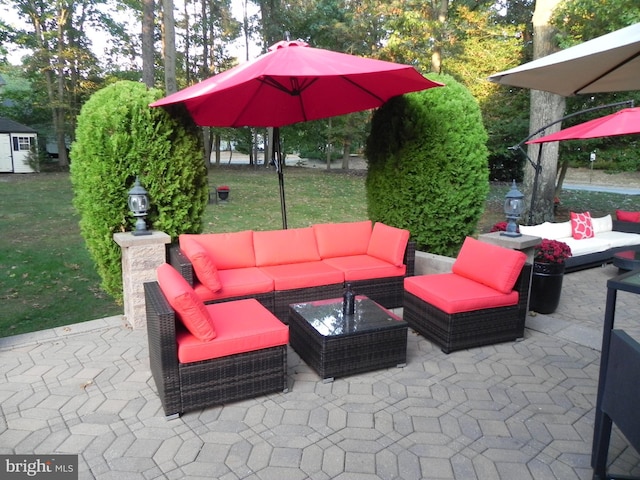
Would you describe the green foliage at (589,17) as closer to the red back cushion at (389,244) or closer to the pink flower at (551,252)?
the pink flower at (551,252)

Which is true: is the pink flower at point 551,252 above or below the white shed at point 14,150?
below

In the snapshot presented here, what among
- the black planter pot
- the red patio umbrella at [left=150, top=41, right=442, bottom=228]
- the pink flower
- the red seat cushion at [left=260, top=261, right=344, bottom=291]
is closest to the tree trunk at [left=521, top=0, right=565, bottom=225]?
the pink flower

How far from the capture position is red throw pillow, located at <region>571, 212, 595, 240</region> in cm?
722

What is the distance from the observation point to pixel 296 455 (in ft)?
8.19

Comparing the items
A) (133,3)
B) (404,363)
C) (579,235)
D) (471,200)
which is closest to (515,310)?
(404,363)

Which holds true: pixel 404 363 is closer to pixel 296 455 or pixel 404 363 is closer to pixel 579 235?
pixel 296 455

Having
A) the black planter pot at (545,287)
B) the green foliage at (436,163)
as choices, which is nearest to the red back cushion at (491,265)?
the black planter pot at (545,287)

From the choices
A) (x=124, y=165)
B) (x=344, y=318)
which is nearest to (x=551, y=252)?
(x=344, y=318)

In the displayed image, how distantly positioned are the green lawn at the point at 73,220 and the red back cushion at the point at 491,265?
164 inches

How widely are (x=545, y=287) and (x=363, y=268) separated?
6.57 ft

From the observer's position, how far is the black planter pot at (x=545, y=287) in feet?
15.9

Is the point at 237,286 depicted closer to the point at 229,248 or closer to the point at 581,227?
the point at 229,248

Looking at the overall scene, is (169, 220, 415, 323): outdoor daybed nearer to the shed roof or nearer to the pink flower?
the pink flower

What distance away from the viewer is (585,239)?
23.6ft
